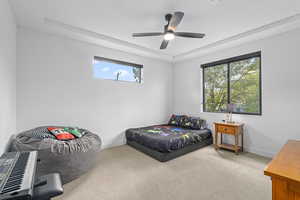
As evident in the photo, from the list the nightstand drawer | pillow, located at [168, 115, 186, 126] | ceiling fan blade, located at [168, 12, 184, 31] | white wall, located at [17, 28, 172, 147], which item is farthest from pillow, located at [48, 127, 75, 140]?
the nightstand drawer

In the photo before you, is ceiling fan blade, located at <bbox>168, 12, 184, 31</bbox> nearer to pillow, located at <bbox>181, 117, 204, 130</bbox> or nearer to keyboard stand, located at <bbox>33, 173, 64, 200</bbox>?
keyboard stand, located at <bbox>33, 173, 64, 200</bbox>

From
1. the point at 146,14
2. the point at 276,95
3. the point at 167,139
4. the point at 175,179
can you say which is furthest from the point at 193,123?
the point at 146,14

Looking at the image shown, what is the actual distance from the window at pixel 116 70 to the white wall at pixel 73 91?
5.3 inches

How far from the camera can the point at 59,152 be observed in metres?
1.92

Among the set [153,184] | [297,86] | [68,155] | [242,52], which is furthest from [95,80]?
[297,86]

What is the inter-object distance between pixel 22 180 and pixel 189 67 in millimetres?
4465

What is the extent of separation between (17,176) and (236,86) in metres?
4.15

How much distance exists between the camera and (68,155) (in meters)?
1.97

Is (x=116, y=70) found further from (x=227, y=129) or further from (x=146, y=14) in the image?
(x=227, y=129)

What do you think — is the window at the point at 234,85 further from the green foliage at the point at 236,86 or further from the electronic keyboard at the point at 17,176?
the electronic keyboard at the point at 17,176

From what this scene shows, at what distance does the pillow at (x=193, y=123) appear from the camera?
381 centimetres

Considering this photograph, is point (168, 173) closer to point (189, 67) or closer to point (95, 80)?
point (95, 80)

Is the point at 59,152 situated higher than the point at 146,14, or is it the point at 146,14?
the point at 146,14

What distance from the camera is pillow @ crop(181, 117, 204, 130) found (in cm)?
381
